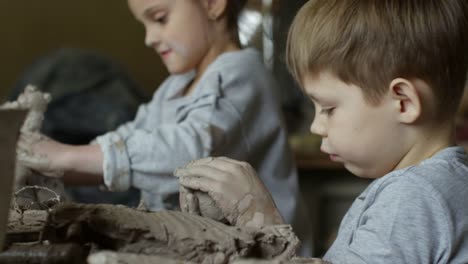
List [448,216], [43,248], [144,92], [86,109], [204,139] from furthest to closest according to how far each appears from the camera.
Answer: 1. [144,92]
2. [86,109]
3. [204,139]
4. [448,216]
5. [43,248]

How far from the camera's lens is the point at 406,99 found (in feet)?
2.94

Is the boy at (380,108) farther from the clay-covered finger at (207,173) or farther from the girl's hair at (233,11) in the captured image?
the girl's hair at (233,11)

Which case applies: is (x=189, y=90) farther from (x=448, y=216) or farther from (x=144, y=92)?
(x=144, y=92)

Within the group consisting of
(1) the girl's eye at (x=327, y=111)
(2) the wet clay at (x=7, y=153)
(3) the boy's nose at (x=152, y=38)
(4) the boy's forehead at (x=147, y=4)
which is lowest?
(1) the girl's eye at (x=327, y=111)

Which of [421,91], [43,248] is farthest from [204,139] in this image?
[43,248]

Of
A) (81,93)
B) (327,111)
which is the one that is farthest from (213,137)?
(81,93)

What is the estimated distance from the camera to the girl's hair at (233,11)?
1264 millimetres

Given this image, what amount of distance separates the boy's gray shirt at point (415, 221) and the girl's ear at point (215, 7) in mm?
468

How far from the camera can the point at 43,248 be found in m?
0.69

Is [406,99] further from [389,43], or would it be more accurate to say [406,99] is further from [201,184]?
[201,184]

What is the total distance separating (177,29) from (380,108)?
439 mm

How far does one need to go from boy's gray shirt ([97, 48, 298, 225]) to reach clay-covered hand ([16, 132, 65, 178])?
65 mm

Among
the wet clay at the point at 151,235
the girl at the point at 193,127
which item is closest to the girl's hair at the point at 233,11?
the girl at the point at 193,127

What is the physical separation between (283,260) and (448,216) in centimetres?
17
